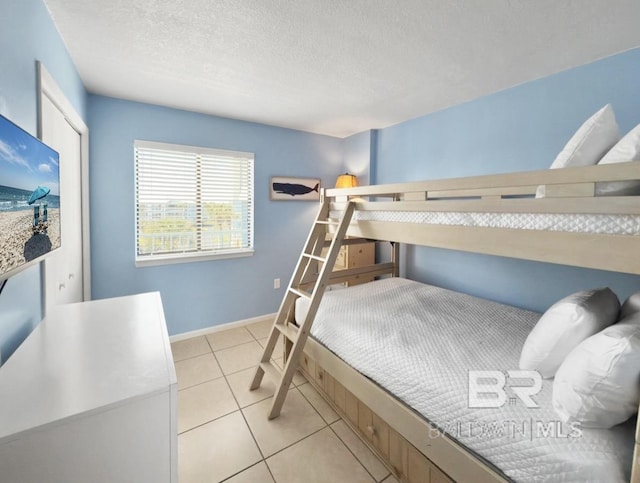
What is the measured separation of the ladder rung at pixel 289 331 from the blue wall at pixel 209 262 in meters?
1.28

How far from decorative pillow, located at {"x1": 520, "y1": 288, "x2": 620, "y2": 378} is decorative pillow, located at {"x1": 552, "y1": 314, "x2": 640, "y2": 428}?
0.15 m

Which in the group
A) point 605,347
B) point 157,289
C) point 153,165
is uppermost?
point 153,165

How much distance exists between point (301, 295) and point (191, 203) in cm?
170

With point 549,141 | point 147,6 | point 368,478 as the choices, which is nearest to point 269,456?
point 368,478

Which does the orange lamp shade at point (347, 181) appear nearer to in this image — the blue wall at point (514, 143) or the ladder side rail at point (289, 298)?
the blue wall at point (514, 143)

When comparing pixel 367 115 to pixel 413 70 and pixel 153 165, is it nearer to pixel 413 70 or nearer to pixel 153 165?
pixel 413 70

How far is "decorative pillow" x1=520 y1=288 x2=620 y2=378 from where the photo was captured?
1.06 meters

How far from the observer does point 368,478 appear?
55.9 inches

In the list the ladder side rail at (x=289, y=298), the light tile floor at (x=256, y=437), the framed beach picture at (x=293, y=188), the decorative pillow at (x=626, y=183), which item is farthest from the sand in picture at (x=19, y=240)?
the framed beach picture at (x=293, y=188)

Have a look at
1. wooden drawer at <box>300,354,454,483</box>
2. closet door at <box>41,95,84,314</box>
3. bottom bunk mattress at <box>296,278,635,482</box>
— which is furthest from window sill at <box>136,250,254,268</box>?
wooden drawer at <box>300,354,454,483</box>

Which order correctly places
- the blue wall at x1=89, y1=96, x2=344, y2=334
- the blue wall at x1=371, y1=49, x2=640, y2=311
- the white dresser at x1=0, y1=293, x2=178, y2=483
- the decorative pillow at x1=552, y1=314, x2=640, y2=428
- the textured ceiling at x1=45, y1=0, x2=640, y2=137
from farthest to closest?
the blue wall at x1=89, y1=96, x2=344, y2=334, the blue wall at x1=371, y1=49, x2=640, y2=311, the textured ceiling at x1=45, y1=0, x2=640, y2=137, the decorative pillow at x1=552, y1=314, x2=640, y2=428, the white dresser at x1=0, y1=293, x2=178, y2=483

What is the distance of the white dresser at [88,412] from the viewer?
0.70m

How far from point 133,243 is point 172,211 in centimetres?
46

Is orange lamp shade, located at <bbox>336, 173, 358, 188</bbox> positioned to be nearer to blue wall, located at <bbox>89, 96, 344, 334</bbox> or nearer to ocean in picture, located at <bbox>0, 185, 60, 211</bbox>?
blue wall, located at <bbox>89, 96, 344, 334</bbox>
